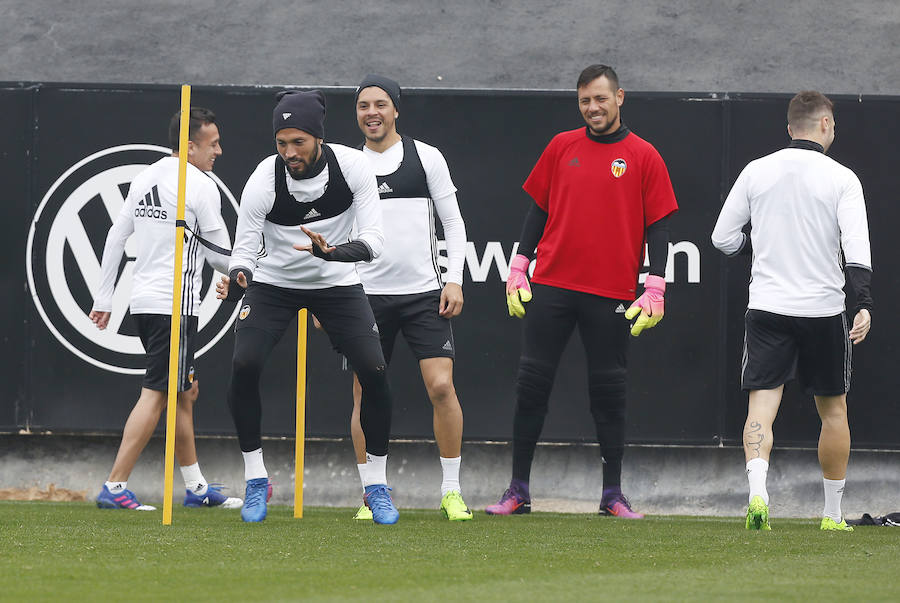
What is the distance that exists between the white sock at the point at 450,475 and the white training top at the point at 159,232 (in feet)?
5.05

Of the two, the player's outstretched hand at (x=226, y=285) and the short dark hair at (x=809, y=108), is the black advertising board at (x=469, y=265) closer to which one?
the short dark hair at (x=809, y=108)

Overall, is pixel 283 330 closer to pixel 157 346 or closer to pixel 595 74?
pixel 157 346

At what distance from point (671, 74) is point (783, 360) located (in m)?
3.05

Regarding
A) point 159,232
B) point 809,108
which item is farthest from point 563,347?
point 159,232

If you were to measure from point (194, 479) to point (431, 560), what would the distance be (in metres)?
3.03

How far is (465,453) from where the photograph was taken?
7.74 m

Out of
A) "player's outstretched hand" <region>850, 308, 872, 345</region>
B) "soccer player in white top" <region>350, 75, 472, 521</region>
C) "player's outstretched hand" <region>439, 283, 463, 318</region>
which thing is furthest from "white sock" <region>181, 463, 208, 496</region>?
"player's outstretched hand" <region>850, 308, 872, 345</region>

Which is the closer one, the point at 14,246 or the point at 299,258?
the point at 299,258

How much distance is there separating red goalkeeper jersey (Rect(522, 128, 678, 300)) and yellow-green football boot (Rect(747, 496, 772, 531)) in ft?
4.15

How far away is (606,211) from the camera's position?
6.30 m

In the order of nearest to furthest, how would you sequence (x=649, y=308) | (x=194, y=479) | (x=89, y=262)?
(x=649, y=308)
(x=194, y=479)
(x=89, y=262)

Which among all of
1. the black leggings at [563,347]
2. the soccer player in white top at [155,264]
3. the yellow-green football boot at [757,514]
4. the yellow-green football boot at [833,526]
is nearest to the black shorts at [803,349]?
the yellow-green football boot at [757,514]

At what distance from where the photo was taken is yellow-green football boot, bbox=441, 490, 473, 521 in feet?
19.9

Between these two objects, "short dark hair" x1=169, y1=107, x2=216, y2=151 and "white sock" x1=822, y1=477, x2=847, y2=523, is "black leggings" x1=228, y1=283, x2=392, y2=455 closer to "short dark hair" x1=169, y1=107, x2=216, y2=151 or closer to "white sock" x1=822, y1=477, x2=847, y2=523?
"short dark hair" x1=169, y1=107, x2=216, y2=151
